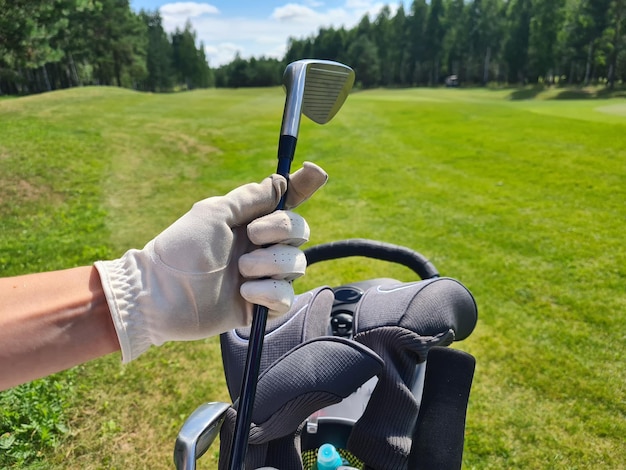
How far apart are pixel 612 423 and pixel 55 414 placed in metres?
3.79

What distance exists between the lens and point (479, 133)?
570 inches

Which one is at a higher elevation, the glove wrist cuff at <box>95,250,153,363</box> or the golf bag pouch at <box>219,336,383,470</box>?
the glove wrist cuff at <box>95,250,153,363</box>

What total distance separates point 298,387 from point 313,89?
3.60ft

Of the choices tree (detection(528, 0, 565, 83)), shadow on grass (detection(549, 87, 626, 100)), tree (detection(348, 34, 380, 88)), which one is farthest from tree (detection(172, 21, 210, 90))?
shadow on grass (detection(549, 87, 626, 100))

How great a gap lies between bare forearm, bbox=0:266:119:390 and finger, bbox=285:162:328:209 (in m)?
0.68

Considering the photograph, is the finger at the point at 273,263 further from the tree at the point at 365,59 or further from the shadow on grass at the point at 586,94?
the tree at the point at 365,59

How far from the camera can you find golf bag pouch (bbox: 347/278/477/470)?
144 cm

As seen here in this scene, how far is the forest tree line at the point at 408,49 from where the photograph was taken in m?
43.1

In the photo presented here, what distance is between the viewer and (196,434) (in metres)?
1.25

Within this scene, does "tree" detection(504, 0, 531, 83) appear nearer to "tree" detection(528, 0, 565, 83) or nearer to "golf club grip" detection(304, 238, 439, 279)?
"tree" detection(528, 0, 565, 83)

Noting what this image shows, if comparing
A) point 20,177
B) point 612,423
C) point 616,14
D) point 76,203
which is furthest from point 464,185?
point 616,14

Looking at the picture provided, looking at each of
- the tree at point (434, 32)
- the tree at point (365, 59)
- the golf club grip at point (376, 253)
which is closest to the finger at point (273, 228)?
the golf club grip at point (376, 253)

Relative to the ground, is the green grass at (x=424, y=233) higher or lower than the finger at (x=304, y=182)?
lower

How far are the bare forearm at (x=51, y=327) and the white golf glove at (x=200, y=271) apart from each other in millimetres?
73
